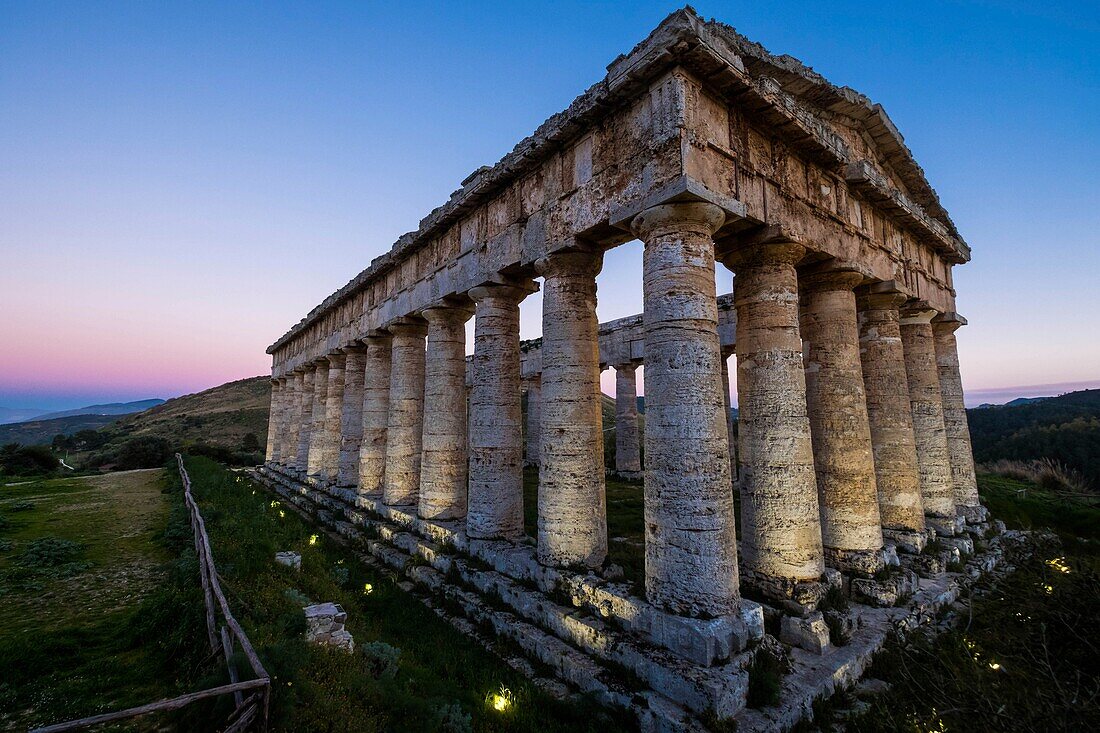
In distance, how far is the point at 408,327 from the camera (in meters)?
14.5

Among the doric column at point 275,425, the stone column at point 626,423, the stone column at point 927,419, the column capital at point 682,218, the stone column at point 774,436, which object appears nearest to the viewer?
the column capital at point 682,218

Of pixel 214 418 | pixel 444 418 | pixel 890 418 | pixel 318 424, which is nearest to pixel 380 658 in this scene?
pixel 444 418

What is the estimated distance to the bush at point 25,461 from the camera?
→ 28062mm

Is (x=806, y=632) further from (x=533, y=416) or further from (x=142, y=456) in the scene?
(x=142, y=456)

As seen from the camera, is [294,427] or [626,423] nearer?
[626,423]

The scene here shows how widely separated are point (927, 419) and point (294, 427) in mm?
27404

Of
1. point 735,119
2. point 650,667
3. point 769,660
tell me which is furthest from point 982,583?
point 735,119

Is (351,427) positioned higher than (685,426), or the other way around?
(685,426)

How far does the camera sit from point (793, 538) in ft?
24.1

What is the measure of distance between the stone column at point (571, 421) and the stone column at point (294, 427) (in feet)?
68.4

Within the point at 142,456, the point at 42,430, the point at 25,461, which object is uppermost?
the point at 42,430

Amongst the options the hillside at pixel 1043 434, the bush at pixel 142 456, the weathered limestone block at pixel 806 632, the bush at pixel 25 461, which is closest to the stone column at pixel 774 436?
the weathered limestone block at pixel 806 632

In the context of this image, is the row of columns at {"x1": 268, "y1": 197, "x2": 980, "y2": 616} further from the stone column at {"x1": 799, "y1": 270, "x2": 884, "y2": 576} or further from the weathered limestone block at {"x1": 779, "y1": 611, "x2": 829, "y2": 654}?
the weathered limestone block at {"x1": 779, "y1": 611, "x2": 829, "y2": 654}

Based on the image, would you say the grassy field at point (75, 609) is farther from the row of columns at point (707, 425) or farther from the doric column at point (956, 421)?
the doric column at point (956, 421)
